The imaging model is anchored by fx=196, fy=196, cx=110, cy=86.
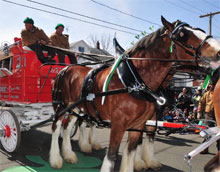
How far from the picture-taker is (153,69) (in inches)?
104

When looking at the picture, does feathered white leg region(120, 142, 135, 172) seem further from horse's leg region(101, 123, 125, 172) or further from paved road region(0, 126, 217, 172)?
paved road region(0, 126, 217, 172)

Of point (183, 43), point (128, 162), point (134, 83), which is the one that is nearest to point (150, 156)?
point (128, 162)


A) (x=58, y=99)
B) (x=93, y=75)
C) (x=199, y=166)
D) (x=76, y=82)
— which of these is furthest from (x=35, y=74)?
(x=199, y=166)

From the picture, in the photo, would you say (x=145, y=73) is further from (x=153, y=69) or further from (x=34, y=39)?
(x=34, y=39)

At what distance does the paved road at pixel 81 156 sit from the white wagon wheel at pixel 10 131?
21 centimetres

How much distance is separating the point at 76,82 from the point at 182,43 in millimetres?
2144

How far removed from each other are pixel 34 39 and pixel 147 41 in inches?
132

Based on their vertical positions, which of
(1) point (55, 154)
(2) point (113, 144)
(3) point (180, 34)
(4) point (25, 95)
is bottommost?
(1) point (55, 154)

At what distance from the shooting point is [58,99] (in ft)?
13.5

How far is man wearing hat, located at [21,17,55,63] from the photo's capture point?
4.68 m

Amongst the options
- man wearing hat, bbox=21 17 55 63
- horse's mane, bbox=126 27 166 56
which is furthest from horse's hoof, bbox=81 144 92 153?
horse's mane, bbox=126 27 166 56

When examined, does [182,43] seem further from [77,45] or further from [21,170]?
[77,45]

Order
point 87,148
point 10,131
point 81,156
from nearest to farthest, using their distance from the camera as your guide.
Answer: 1. point 10,131
2. point 81,156
3. point 87,148

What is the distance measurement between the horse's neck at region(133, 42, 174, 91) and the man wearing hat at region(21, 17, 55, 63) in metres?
2.85
